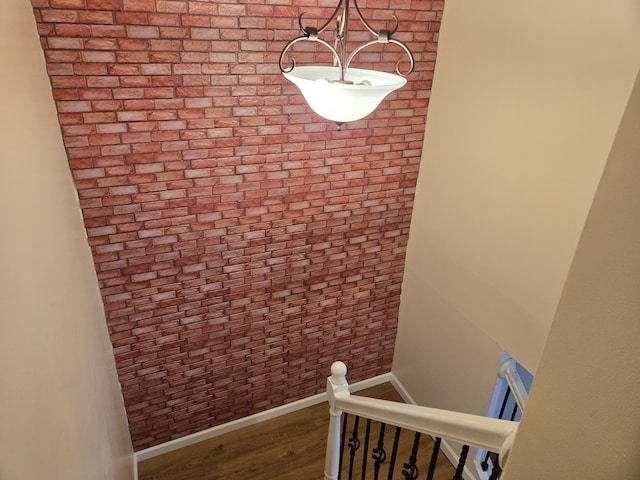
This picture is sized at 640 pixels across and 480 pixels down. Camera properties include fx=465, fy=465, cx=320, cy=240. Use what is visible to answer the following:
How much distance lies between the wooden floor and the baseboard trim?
39 mm

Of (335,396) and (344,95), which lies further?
(335,396)

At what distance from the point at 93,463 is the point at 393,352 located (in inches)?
126

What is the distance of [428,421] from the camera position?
149 cm

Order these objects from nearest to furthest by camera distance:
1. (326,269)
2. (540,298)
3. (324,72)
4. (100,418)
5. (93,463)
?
(93,463) < (324,72) < (100,418) < (540,298) < (326,269)

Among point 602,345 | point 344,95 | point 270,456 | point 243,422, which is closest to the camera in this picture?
point 602,345

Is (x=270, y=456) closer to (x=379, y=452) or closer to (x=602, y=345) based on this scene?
(x=379, y=452)

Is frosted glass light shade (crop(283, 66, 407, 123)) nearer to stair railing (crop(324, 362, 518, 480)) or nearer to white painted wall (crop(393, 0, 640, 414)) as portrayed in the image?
stair railing (crop(324, 362, 518, 480))

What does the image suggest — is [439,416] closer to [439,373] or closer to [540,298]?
[540,298]

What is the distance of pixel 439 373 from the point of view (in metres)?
4.02

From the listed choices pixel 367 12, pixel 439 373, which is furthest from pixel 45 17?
pixel 439 373

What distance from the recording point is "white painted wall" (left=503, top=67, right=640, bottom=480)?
55 centimetres

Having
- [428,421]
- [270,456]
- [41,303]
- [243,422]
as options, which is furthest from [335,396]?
[243,422]

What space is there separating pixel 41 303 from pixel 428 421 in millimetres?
1257

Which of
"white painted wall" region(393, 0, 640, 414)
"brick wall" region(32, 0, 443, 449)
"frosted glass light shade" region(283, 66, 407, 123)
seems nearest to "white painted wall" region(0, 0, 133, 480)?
"brick wall" region(32, 0, 443, 449)
